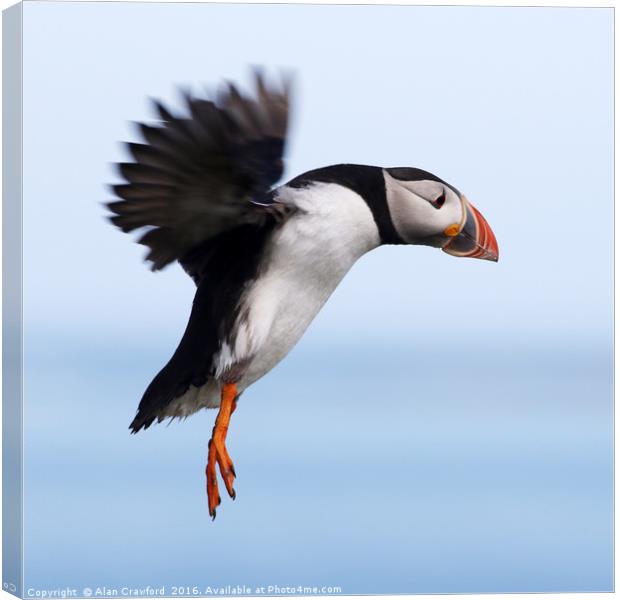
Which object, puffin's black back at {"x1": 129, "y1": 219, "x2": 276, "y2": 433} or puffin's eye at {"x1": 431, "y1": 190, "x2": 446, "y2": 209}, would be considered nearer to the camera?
puffin's black back at {"x1": 129, "y1": 219, "x2": 276, "y2": 433}

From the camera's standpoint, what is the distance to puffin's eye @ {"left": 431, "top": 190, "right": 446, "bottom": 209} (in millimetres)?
6199

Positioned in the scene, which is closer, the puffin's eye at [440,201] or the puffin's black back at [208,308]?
the puffin's black back at [208,308]

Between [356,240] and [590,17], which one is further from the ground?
[590,17]

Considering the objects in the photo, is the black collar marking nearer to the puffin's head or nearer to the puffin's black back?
the puffin's head

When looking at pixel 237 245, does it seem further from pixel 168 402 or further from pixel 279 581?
pixel 279 581

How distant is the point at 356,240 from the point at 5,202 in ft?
3.86

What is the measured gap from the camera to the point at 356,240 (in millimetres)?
6086

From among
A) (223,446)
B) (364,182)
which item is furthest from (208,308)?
(364,182)

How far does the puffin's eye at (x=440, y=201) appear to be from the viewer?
6.20 metres

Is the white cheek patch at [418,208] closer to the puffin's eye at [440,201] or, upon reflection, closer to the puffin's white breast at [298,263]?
the puffin's eye at [440,201]

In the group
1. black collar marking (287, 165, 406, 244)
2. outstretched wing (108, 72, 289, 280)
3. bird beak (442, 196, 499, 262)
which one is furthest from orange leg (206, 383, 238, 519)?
bird beak (442, 196, 499, 262)

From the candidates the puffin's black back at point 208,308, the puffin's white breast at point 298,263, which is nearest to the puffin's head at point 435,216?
the puffin's white breast at point 298,263

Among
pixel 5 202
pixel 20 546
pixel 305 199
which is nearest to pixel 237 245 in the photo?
pixel 305 199

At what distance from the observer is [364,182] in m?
6.09
